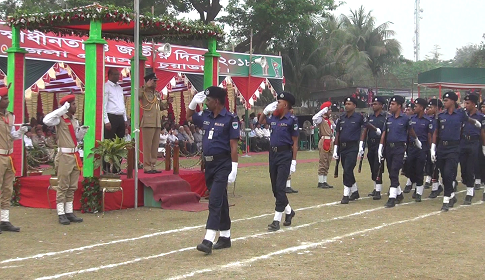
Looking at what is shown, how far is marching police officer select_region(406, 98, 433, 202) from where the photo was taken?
13758 millimetres

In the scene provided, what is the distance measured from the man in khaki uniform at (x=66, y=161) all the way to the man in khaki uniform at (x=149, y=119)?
2.70 m

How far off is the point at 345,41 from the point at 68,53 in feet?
114

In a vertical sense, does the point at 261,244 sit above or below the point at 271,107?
below

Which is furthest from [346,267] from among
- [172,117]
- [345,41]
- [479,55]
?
[479,55]

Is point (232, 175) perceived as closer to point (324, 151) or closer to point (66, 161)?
point (66, 161)

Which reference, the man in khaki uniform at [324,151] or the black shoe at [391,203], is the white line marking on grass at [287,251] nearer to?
the black shoe at [391,203]

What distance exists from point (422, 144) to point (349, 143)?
2044mm

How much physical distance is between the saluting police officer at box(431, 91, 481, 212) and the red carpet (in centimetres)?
456

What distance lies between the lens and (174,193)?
12.6 metres

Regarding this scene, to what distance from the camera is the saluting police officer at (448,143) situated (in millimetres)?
12039

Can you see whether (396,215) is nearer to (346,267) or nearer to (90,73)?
(346,267)

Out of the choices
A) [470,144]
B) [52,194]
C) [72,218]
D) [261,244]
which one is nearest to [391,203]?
[470,144]

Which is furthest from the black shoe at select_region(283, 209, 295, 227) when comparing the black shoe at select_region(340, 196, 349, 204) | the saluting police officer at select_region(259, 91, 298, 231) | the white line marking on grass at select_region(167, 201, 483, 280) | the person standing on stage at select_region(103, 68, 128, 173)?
the person standing on stage at select_region(103, 68, 128, 173)

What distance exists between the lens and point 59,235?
9.45m
